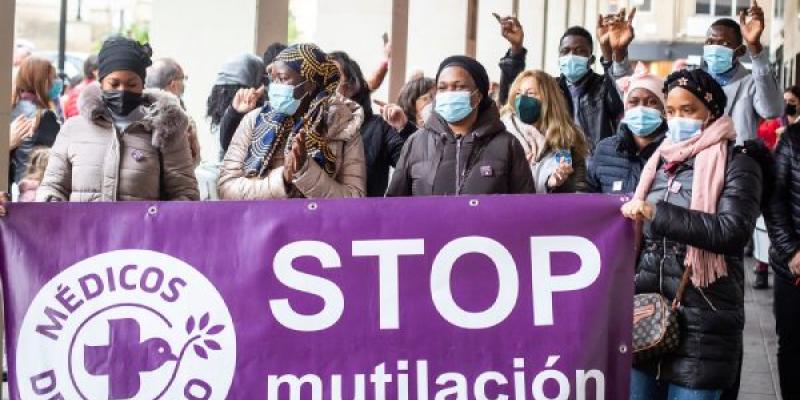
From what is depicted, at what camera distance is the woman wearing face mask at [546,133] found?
7.18 metres

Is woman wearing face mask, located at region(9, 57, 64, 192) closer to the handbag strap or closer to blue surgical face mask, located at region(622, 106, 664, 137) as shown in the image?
blue surgical face mask, located at region(622, 106, 664, 137)

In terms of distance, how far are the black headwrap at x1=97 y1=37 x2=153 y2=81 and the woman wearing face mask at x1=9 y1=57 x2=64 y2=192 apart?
3.08m

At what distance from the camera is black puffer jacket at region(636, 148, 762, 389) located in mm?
5102

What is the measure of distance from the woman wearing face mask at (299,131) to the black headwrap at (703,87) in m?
1.37

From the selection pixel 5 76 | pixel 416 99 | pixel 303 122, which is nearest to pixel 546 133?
pixel 303 122

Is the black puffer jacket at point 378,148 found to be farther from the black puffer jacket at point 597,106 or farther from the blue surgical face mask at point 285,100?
Answer: the black puffer jacket at point 597,106

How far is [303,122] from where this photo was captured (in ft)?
20.0

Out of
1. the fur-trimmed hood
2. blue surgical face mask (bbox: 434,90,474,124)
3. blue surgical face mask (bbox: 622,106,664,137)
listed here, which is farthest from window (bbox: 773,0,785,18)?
the fur-trimmed hood

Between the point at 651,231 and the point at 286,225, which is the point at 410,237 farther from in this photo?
the point at 651,231

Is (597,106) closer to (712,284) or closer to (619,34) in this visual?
(619,34)

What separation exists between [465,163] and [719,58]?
3210 mm

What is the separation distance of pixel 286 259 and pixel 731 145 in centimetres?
181

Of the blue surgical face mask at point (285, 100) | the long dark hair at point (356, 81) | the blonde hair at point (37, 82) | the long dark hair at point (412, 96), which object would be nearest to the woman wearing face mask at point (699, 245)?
the blue surgical face mask at point (285, 100)

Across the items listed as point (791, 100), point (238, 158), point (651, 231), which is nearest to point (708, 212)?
point (651, 231)
